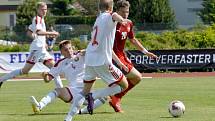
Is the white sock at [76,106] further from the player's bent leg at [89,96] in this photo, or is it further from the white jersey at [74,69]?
the white jersey at [74,69]

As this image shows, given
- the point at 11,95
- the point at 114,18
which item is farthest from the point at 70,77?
the point at 11,95

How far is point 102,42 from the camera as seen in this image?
10.6 metres

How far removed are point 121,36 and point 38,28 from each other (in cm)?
298

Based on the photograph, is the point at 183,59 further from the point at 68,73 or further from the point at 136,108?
the point at 68,73

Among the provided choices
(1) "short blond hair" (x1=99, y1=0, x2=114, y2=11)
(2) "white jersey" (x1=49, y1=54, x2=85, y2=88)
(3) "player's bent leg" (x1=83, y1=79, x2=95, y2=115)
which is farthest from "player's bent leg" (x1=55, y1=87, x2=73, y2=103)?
(1) "short blond hair" (x1=99, y1=0, x2=114, y2=11)

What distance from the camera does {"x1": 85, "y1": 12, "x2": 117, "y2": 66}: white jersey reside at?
34.7ft

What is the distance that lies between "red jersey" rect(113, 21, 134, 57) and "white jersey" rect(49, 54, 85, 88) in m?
0.71

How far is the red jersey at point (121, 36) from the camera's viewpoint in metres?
12.7

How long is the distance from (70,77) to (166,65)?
19.8 meters

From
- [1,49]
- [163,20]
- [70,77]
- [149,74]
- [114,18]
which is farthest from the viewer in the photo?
[163,20]

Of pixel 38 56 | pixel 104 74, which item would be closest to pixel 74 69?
pixel 104 74

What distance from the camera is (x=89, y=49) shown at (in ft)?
35.2

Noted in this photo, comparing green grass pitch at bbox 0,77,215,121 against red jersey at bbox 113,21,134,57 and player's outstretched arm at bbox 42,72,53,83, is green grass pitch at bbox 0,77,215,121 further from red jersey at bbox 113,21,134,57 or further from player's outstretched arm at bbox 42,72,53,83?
red jersey at bbox 113,21,134,57

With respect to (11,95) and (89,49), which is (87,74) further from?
(11,95)
